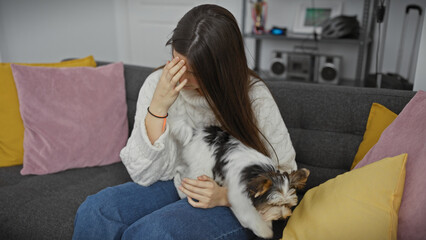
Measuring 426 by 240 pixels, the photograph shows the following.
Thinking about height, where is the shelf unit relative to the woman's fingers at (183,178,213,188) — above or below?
above

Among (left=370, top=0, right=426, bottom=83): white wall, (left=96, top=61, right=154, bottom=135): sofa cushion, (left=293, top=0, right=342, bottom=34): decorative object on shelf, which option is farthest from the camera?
(left=293, top=0, right=342, bottom=34): decorative object on shelf

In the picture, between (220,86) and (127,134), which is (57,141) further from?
(220,86)

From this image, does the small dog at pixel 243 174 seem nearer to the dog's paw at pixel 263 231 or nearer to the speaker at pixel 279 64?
the dog's paw at pixel 263 231

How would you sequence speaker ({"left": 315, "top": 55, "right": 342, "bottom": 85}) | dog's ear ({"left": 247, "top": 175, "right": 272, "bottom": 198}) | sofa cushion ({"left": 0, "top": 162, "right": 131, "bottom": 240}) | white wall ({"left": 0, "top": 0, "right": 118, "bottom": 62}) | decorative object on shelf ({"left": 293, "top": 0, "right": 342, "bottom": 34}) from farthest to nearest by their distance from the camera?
decorative object on shelf ({"left": 293, "top": 0, "right": 342, "bottom": 34}) < speaker ({"left": 315, "top": 55, "right": 342, "bottom": 85}) < white wall ({"left": 0, "top": 0, "right": 118, "bottom": 62}) < sofa cushion ({"left": 0, "top": 162, "right": 131, "bottom": 240}) < dog's ear ({"left": 247, "top": 175, "right": 272, "bottom": 198})

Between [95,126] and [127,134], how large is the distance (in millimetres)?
198

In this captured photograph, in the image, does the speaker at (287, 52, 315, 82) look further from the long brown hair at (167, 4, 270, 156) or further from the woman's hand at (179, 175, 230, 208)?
the woman's hand at (179, 175, 230, 208)

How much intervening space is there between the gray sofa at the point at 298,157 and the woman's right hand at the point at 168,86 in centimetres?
61

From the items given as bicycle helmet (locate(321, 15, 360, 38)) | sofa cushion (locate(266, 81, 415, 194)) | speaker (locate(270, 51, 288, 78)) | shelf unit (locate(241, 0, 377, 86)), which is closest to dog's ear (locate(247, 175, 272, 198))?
sofa cushion (locate(266, 81, 415, 194))

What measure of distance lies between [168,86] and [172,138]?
0.94ft

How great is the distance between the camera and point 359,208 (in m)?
1.11

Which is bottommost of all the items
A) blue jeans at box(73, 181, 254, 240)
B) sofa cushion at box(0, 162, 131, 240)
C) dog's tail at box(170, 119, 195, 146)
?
sofa cushion at box(0, 162, 131, 240)

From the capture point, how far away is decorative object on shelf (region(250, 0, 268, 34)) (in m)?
3.82

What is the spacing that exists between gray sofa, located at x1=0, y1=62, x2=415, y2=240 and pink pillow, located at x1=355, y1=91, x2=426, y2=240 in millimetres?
278

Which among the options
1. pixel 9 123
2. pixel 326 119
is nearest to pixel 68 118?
pixel 9 123
